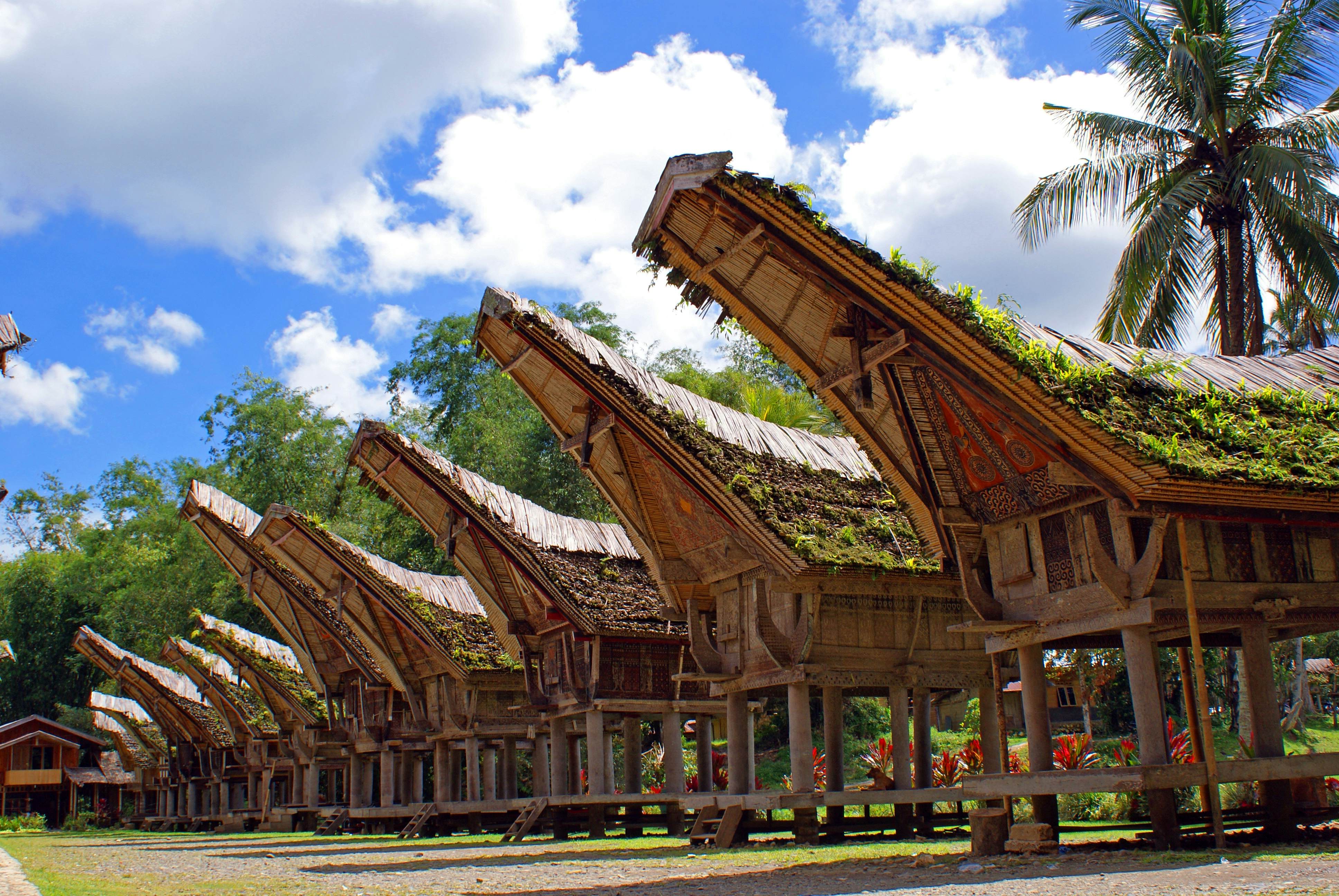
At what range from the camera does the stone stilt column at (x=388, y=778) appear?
2298 cm

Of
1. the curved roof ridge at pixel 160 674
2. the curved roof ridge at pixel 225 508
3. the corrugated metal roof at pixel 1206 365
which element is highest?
Result: the curved roof ridge at pixel 225 508

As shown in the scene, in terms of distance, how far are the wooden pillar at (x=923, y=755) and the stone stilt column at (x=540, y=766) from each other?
7.68 metres

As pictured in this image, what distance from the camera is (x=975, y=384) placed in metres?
8.87

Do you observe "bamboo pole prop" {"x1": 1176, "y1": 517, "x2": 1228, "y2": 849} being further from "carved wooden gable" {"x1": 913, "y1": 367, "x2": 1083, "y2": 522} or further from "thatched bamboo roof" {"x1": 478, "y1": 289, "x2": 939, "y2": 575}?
"thatched bamboo roof" {"x1": 478, "y1": 289, "x2": 939, "y2": 575}

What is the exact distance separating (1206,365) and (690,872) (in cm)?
633

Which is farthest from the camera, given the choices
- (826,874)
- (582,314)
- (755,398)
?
(582,314)

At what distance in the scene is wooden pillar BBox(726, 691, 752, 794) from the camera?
13.2 metres

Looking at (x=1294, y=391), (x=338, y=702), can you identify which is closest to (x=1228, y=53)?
(x=1294, y=391)

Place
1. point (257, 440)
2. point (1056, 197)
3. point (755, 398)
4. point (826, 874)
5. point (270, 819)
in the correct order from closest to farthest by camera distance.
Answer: point (826, 874) → point (1056, 197) → point (755, 398) → point (270, 819) → point (257, 440)

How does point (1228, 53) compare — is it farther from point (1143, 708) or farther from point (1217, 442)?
point (1143, 708)

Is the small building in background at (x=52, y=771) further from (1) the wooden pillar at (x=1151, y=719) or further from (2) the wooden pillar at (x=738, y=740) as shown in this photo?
(1) the wooden pillar at (x=1151, y=719)

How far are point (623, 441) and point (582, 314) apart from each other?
938 inches

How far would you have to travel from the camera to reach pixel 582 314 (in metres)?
37.2

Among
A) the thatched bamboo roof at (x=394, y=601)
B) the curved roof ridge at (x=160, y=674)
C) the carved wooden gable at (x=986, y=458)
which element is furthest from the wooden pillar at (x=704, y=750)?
the curved roof ridge at (x=160, y=674)
